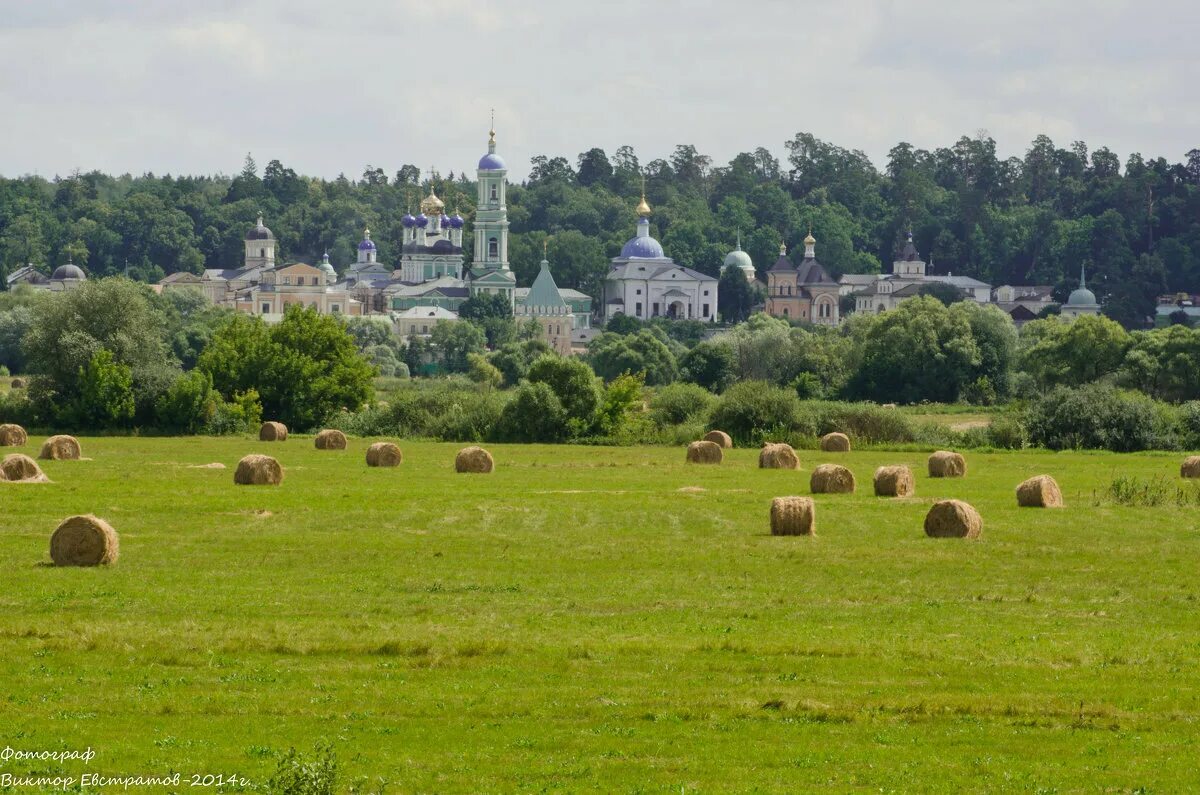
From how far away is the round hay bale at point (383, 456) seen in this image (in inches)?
1993

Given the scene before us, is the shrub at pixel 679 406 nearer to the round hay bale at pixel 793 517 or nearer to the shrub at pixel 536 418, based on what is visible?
the shrub at pixel 536 418

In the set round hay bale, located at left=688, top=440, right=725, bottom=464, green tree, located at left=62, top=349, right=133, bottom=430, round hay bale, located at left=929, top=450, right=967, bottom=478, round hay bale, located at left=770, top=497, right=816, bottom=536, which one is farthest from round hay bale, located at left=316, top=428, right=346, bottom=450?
round hay bale, located at left=770, top=497, right=816, bottom=536

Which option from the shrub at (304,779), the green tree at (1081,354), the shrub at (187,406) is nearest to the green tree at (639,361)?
the green tree at (1081,354)

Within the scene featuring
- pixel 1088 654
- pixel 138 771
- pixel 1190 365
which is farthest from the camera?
pixel 1190 365

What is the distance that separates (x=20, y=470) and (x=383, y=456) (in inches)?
450

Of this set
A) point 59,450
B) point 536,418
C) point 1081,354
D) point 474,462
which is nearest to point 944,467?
point 474,462

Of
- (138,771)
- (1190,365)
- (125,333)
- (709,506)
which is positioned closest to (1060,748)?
(138,771)

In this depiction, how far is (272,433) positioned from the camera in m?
65.4

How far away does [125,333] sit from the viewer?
72375mm

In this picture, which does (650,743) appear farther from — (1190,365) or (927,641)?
(1190,365)

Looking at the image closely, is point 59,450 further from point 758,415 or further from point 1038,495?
point 758,415

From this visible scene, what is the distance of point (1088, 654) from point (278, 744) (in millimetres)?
9297

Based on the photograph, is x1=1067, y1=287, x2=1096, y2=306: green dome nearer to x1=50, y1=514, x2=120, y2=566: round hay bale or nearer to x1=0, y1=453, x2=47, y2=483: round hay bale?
x1=0, y1=453, x2=47, y2=483: round hay bale

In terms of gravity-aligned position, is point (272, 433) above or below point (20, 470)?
above
